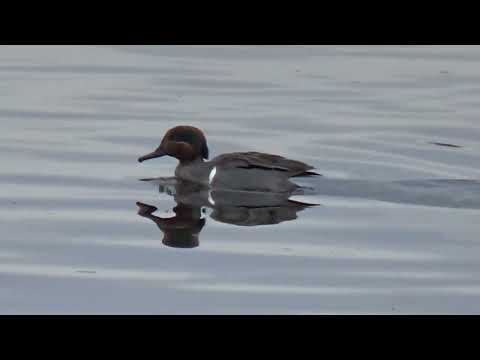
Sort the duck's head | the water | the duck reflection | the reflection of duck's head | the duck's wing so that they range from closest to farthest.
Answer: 1. the water
2. the reflection of duck's head
3. the duck reflection
4. the duck's wing
5. the duck's head

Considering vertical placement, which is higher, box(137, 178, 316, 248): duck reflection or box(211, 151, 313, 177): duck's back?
box(211, 151, 313, 177): duck's back

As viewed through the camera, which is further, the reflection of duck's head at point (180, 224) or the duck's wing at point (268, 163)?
the duck's wing at point (268, 163)

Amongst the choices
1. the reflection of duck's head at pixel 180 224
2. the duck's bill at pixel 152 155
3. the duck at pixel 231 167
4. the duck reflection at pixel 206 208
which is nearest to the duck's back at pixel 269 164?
the duck at pixel 231 167

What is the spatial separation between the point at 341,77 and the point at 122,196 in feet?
26.7

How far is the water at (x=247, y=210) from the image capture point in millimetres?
9430

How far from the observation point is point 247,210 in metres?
12.2

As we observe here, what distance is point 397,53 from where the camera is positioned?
22.5 meters

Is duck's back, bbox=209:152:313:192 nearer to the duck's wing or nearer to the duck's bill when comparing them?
the duck's wing

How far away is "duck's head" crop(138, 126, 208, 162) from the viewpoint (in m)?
13.7

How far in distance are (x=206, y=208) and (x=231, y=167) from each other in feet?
2.59

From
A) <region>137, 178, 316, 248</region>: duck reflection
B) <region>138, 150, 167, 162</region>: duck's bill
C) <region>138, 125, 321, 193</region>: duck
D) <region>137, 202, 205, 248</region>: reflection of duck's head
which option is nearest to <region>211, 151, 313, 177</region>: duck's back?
<region>138, 125, 321, 193</region>: duck

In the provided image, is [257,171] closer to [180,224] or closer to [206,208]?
[206,208]

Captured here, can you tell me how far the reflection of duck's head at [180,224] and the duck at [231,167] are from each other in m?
0.78

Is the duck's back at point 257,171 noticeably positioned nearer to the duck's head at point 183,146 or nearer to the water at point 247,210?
the water at point 247,210
